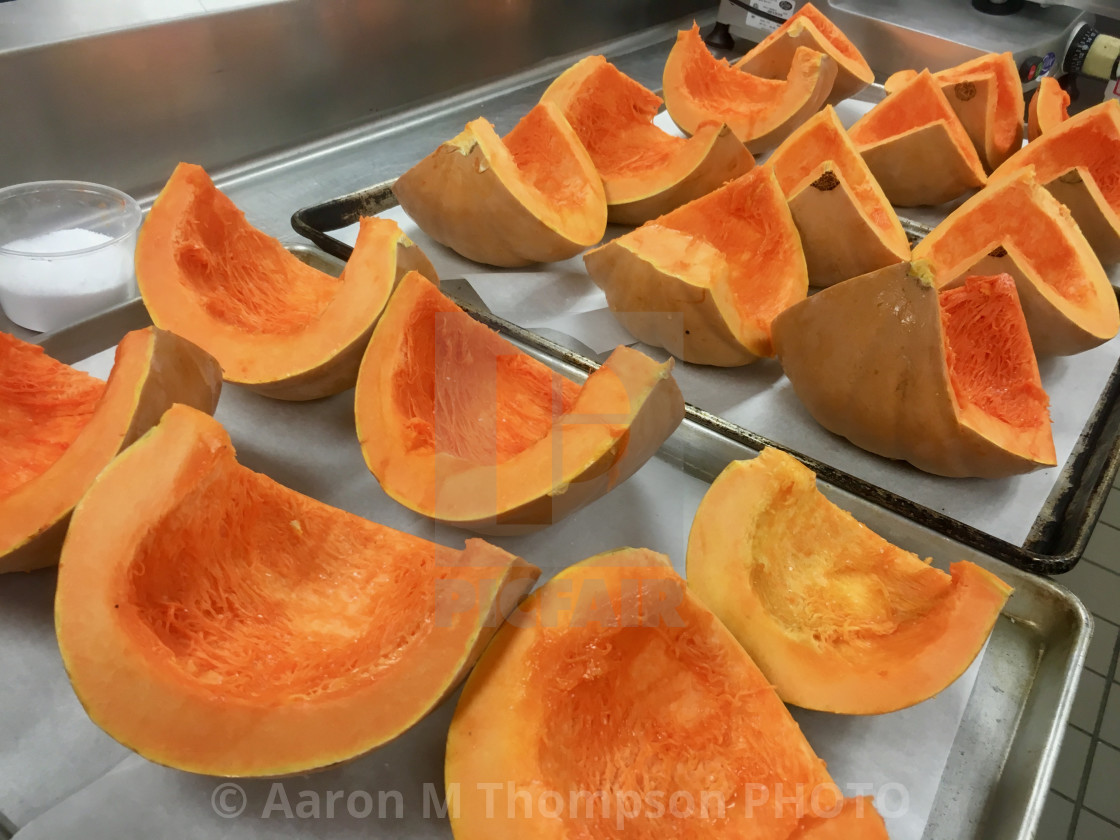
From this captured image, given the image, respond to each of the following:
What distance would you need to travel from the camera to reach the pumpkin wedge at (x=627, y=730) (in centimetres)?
70

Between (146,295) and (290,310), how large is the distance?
0.73 feet

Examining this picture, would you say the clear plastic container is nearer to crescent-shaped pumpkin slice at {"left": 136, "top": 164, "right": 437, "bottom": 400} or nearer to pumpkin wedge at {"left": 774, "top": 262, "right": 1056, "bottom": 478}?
crescent-shaped pumpkin slice at {"left": 136, "top": 164, "right": 437, "bottom": 400}

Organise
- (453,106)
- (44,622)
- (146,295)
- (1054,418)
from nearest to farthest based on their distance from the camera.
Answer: (44,622) → (146,295) → (1054,418) → (453,106)

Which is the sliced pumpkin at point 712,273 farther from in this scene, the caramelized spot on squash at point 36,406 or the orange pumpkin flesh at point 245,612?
the caramelized spot on squash at point 36,406

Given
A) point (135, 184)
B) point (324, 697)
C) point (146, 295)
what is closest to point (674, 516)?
point (324, 697)

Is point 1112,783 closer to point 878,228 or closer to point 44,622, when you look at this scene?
point 878,228

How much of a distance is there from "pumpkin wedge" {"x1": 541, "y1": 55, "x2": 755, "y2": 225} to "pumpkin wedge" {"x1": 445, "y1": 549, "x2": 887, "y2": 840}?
1060 millimetres

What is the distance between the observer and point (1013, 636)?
38.5 inches

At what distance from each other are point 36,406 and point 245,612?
0.43 m

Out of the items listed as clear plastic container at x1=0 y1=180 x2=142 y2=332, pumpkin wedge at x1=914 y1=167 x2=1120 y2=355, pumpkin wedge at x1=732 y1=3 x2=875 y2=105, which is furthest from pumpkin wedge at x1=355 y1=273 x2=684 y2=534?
pumpkin wedge at x1=732 y1=3 x2=875 y2=105

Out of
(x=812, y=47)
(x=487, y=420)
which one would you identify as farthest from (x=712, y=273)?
(x=812, y=47)

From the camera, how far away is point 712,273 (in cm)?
130

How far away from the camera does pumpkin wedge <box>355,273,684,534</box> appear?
0.89 meters

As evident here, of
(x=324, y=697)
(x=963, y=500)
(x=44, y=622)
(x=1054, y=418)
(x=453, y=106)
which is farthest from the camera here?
(x=453, y=106)
